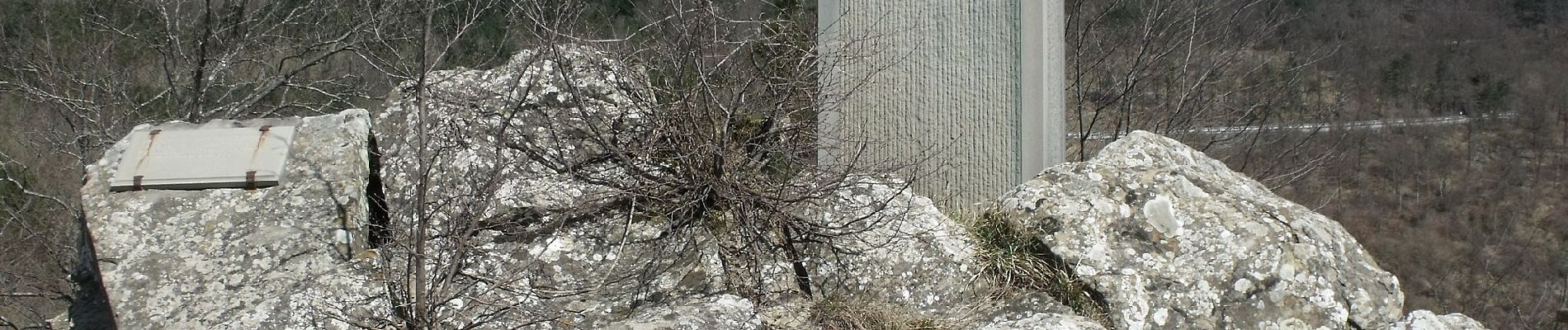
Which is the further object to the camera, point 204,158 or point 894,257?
point 894,257

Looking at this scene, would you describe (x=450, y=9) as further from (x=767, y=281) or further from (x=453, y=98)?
(x=767, y=281)

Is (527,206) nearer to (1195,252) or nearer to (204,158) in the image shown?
(204,158)

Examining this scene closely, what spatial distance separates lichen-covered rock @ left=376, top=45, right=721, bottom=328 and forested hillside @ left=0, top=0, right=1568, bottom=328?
244mm

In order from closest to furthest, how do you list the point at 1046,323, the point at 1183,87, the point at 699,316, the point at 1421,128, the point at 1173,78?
1. the point at 699,316
2. the point at 1046,323
3. the point at 1183,87
4. the point at 1173,78
5. the point at 1421,128

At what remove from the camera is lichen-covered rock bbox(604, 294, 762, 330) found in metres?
3.43

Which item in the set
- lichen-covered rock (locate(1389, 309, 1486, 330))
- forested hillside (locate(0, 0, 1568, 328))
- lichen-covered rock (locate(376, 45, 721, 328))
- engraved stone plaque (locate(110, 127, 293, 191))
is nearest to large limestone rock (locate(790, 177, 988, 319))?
lichen-covered rock (locate(376, 45, 721, 328))

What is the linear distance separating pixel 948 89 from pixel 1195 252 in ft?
3.97

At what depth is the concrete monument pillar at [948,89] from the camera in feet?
15.0

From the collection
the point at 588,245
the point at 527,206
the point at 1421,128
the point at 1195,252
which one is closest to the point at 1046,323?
the point at 1195,252

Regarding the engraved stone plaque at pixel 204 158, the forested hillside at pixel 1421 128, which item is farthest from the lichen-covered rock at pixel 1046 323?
the forested hillside at pixel 1421 128

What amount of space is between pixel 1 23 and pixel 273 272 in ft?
28.6

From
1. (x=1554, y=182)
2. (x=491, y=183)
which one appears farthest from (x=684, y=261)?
(x=1554, y=182)

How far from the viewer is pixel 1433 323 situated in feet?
12.5

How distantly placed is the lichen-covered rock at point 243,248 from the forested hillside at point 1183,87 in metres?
0.56
